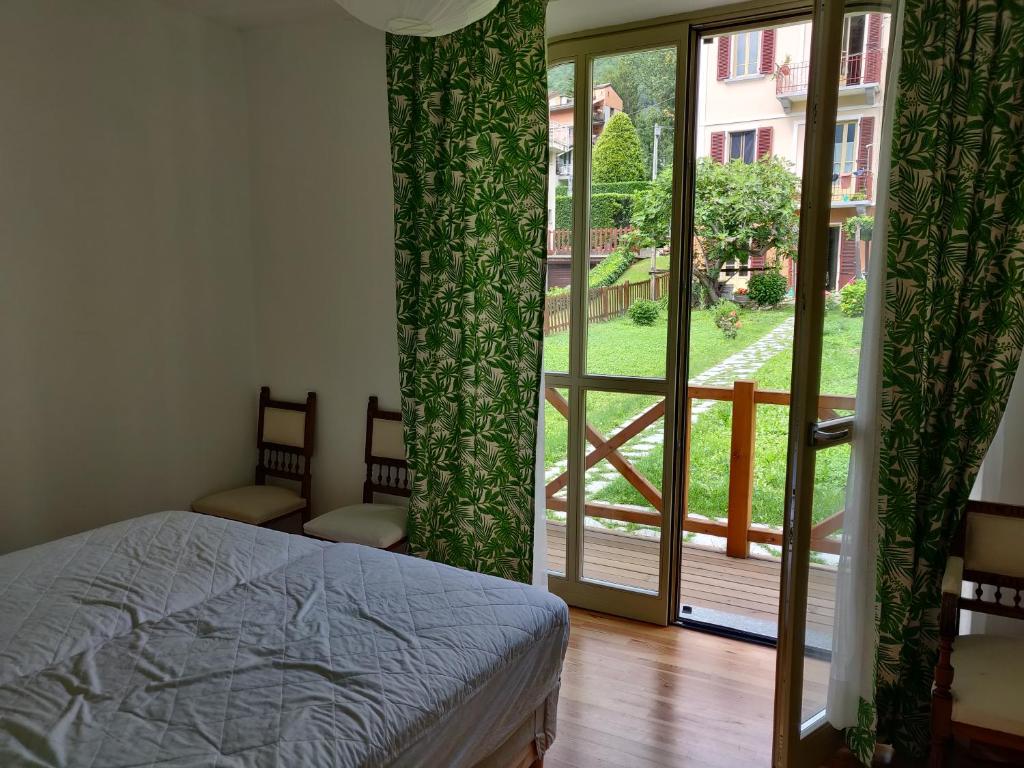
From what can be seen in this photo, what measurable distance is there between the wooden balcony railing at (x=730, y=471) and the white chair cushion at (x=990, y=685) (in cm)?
134

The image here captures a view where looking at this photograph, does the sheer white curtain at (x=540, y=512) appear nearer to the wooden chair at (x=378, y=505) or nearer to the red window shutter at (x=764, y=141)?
the wooden chair at (x=378, y=505)

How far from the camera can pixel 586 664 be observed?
2.92 meters

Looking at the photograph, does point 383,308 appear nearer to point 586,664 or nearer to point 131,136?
point 131,136

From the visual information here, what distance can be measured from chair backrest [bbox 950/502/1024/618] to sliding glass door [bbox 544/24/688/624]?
1208 millimetres

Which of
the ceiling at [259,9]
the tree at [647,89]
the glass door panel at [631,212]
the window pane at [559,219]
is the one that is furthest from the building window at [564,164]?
the ceiling at [259,9]

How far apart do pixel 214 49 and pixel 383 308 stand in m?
1.55

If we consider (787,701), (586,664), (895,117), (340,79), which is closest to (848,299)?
(895,117)

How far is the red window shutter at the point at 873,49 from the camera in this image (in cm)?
209

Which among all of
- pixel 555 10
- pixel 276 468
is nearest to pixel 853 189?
pixel 555 10

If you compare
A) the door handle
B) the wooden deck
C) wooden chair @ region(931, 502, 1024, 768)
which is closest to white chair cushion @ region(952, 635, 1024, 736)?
wooden chair @ region(931, 502, 1024, 768)

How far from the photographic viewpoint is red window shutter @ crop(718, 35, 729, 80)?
414 centimetres

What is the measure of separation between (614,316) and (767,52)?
199 cm

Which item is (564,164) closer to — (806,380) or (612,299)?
(612,299)

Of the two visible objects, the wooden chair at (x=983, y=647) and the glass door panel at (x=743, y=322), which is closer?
the wooden chair at (x=983, y=647)
